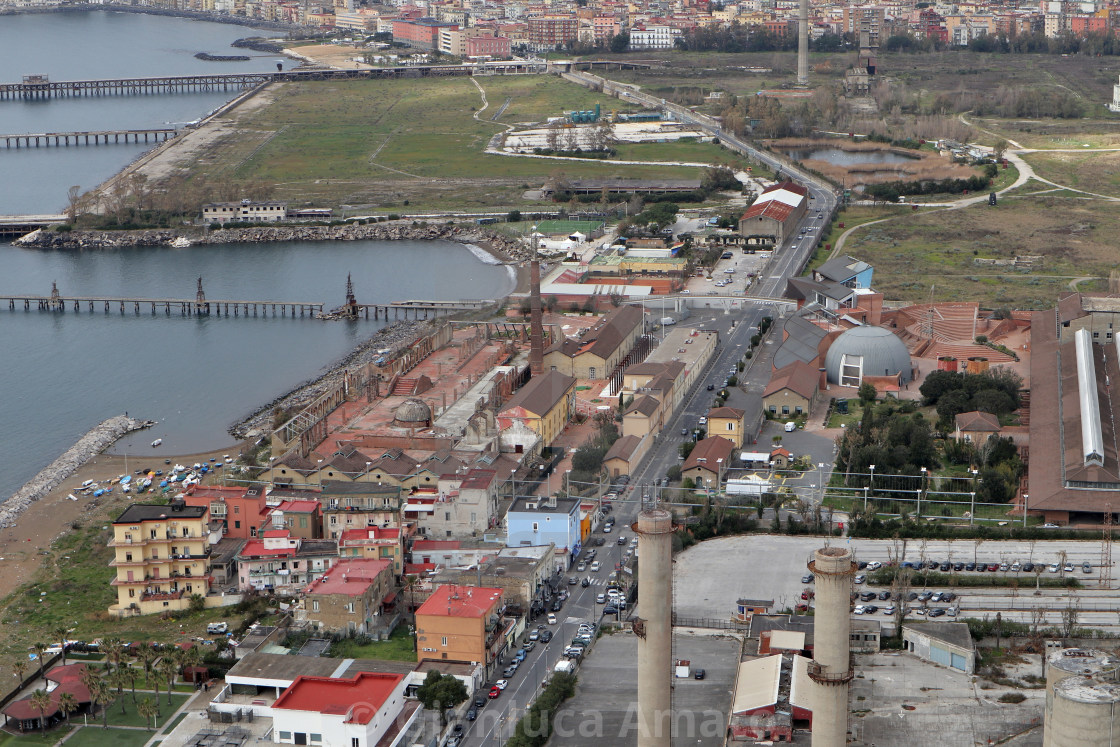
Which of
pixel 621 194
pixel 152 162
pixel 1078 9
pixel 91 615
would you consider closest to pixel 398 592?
pixel 91 615

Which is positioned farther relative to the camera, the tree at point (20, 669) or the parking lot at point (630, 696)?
the tree at point (20, 669)

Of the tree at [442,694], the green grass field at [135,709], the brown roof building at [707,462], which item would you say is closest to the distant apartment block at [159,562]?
the green grass field at [135,709]

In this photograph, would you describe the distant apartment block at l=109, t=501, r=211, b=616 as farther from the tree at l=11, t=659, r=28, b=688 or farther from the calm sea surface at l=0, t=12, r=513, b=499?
the calm sea surface at l=0, t=12, r=513, b=499

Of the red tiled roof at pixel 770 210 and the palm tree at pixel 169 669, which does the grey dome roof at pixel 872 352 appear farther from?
the palm tree at pixel 169 669

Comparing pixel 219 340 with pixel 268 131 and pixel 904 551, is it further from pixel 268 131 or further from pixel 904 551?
pixel 268 131

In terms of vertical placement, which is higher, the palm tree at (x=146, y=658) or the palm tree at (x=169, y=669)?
the palm tree at (x=146, y=658)

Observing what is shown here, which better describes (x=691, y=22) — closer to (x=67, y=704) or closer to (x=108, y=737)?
(x=67, y=704)
